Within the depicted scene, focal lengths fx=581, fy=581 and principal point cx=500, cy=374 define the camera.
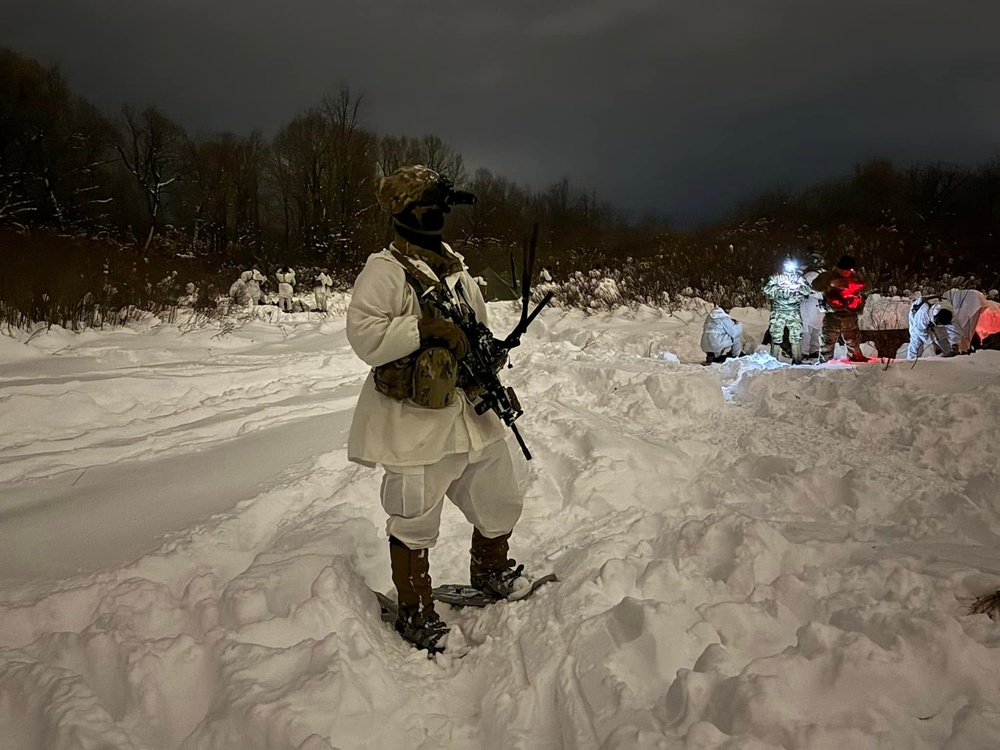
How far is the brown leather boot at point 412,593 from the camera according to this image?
2383 millimetres

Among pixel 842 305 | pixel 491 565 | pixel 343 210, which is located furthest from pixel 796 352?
pixel 343 210

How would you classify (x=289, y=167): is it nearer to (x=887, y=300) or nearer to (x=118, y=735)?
(x=887, y=300)

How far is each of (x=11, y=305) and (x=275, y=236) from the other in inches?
512

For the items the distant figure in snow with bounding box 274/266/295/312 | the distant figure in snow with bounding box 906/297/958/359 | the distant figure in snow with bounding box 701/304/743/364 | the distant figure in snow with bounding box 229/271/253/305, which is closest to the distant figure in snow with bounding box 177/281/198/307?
the distant figure in snow with bounding box 229/271/253/305

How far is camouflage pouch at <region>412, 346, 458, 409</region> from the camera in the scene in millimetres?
2223

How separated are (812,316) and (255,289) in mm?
11547

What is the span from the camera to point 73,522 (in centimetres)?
308

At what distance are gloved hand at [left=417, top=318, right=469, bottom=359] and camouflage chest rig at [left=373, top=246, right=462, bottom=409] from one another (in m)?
0.02

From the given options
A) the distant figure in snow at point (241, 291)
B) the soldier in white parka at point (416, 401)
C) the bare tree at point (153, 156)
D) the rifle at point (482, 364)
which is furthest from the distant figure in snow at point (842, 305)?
the bare tree at point (153, 156)

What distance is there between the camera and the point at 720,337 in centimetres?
749

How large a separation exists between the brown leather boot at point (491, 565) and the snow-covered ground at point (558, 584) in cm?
15

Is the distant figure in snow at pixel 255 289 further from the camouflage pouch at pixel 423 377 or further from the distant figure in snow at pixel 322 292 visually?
the camouflage pouch at pixel 423 377

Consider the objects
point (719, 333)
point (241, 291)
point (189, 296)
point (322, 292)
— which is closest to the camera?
point (719, 333)

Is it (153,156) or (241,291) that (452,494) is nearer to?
(241,291)
